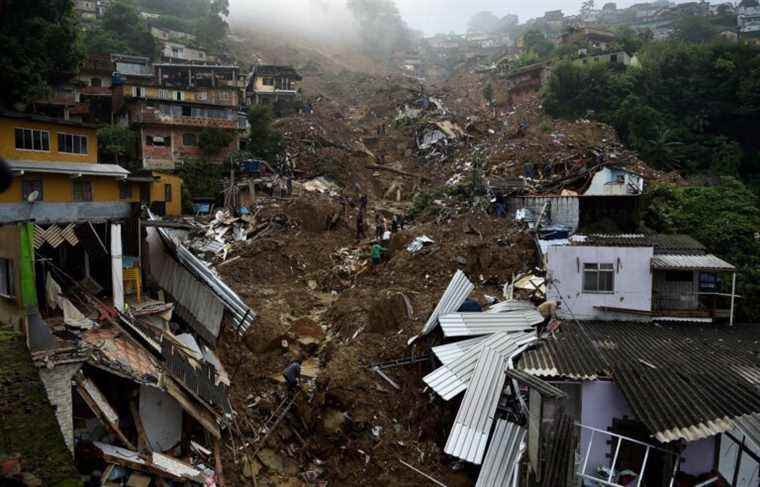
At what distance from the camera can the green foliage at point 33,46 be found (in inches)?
894

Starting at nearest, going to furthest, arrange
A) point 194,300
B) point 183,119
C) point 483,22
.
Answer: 1. point 194,300
2. point 183,119
3. point 483,22

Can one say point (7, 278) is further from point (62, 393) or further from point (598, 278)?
point (598, 278)

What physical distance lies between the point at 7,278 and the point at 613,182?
2082 centimetres

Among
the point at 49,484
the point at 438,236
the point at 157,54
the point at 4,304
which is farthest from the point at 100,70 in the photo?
the point at 49,484

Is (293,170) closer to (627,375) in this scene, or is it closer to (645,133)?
(645,133)

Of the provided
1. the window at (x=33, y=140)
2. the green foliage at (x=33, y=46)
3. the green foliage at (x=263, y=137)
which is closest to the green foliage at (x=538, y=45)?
the green foliage at (x=263, y=137)

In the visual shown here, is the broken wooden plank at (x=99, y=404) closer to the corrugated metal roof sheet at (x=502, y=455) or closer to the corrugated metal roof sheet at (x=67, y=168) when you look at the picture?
the corrugated metal roof sheet at (x=502, y=455)

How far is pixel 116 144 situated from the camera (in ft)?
92.1

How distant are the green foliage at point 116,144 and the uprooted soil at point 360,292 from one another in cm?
938

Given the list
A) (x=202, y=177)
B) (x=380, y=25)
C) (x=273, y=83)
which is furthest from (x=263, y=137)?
(x=380, y=25)

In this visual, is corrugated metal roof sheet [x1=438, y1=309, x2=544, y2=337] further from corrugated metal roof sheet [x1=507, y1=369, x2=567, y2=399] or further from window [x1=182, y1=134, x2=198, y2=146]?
window [x1=182, y1=134, x2=198, y2=146]

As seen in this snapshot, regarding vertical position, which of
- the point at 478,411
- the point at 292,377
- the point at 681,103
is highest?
the point at 681,103

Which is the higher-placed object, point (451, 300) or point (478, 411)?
point (451, 300)

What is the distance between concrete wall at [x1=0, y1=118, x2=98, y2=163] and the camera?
13.4m
